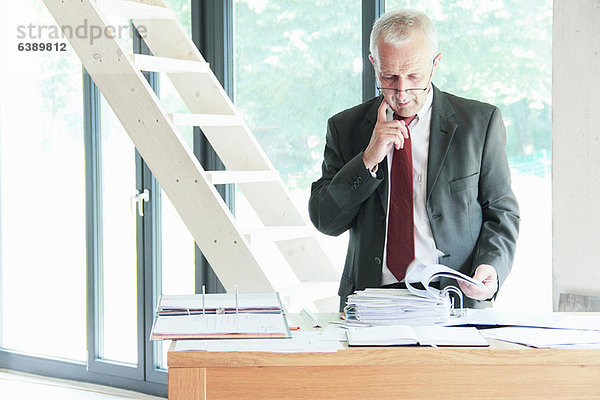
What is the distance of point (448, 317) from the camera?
186cm

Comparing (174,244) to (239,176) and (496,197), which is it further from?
(496,197)

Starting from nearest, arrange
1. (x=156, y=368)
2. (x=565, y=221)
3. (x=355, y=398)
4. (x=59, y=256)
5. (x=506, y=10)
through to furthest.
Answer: (x=355, y=398) → (x=565, y=221) → (x=506, y=10) → (x=156, y=368) → (x=59, y=256)

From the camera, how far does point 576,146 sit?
2787mm

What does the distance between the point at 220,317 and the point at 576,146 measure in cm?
157

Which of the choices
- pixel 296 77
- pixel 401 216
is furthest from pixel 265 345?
pixel 296 77

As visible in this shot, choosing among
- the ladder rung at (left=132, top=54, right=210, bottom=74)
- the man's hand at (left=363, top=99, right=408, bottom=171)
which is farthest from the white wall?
the ladder rung at (left=132, top=54, right=210, bottom=74)

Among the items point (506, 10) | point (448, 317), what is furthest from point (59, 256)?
point (448, 317)

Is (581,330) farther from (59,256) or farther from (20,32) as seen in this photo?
(20,32)

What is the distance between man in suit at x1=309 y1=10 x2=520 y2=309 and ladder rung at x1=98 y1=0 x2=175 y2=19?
1.37 metres

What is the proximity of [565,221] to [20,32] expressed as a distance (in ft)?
11.8

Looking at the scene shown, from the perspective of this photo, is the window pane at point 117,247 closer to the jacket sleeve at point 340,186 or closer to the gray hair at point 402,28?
the jacket sleeve at point 340,186

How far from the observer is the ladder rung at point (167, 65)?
3.03 m

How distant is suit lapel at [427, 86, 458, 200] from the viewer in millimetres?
2246

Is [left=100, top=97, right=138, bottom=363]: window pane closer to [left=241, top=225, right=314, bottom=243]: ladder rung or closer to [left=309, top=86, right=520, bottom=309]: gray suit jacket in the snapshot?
[left=241, top=225, right=314, bottom=243]: ladder rung
